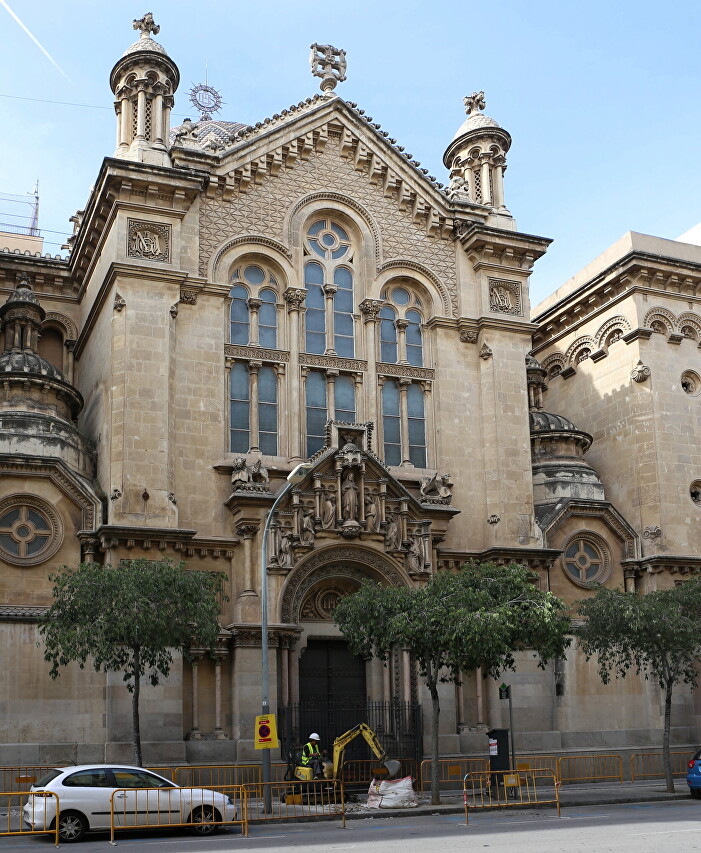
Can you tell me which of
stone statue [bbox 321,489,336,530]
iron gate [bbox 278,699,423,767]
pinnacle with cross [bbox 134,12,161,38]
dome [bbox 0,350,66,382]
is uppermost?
pinnacle with cross [bbox 134,12,161,38]

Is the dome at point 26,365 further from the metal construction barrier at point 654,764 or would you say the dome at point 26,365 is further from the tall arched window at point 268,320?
the metal construction barrier at point 654,764

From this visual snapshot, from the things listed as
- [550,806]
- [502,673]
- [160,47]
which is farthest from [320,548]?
[160,47]

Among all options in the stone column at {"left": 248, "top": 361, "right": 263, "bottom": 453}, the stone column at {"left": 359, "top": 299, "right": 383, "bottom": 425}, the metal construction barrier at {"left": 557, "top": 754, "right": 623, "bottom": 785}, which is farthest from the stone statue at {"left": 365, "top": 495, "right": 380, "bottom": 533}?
the metal construction barrier at {"left": 557, "top": 754, "right": 623, "bottom": 785}

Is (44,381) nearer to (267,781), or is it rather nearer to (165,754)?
(165,754)

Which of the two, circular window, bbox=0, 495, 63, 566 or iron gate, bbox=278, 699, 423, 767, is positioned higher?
circular window, bbox=0, 495, 63, 566

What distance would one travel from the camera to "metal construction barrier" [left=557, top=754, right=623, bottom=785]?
104 feet

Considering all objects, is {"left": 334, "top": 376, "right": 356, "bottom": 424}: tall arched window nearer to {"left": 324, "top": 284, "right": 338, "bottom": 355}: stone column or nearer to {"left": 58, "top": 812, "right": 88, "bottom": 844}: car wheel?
{"left": 324, "top": 284, "right": 338, "bottom": 355}: stone column

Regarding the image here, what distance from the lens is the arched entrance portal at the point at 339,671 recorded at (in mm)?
29234

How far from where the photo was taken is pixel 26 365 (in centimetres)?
3175

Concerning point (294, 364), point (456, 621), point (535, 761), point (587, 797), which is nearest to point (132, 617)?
point (456, 621)

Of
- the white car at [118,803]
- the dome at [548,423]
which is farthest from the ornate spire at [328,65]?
the white car at [118,803]

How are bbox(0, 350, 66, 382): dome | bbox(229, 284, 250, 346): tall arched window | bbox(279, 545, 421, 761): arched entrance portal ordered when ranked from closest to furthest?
bbox(279, 545, 421, 761): arched entrance portal → bbox(0, 350, 66, 382): dome → bbox(229, 284, 250, 346): tall arched window

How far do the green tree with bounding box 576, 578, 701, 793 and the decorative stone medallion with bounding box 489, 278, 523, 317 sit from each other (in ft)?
32.9

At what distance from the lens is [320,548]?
98.7 feet
